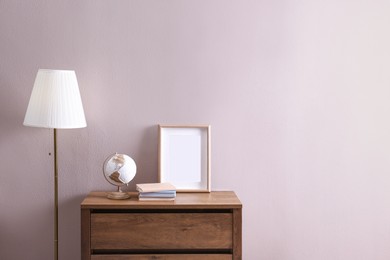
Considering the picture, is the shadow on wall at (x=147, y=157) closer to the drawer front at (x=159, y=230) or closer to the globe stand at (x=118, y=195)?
the globe stand at (x=118, y=195)

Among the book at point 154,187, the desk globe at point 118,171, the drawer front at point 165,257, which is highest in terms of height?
the desk globe at point 118,171

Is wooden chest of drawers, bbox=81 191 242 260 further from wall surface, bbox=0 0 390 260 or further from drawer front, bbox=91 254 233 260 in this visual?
wall surface, bbox=0 0 390 260

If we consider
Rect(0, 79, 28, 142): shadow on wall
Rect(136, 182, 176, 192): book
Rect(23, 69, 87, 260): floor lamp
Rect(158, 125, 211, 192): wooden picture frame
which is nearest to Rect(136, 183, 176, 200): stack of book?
Rect(136, 182, 176, 192): book

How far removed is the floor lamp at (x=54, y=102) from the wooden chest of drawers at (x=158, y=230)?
38 cm

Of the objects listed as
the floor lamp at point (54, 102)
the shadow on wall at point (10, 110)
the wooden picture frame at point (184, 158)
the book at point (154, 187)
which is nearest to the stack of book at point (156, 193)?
the book at point (154, 187)

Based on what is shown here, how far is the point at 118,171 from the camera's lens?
Answer: 2.88 m

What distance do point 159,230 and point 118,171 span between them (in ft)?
1.09

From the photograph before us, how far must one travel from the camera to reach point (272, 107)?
10.3ft

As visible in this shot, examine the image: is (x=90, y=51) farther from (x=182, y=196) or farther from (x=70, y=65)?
(x=182, y=196)

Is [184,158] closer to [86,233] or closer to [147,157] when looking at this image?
[147,157]

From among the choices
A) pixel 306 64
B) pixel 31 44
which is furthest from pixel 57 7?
pixel 306 64

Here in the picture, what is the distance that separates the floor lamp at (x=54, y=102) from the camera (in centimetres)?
277

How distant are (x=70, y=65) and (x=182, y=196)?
0.83 metres

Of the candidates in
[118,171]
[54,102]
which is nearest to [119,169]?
[118,171]
